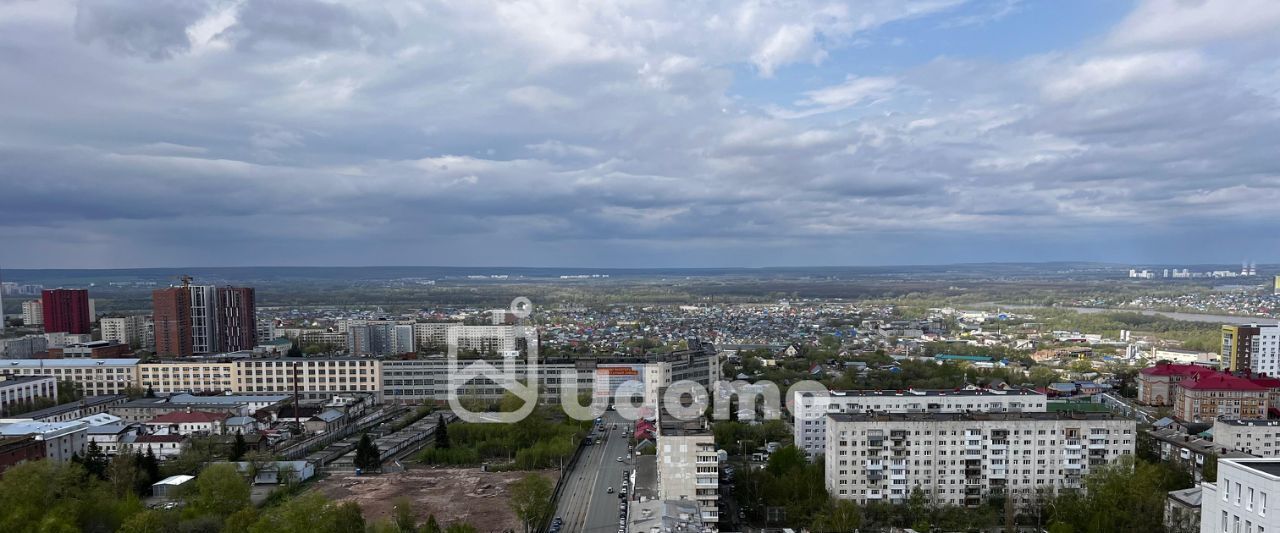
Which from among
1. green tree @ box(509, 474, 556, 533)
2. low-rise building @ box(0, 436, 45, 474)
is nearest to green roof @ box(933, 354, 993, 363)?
green tree @ box(509, 474, 556, 533)

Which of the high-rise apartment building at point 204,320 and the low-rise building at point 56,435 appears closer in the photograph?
the low-rise building at point 56,435

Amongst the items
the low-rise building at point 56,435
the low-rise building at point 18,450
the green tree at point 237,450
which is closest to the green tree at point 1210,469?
the green tree at point 237,450

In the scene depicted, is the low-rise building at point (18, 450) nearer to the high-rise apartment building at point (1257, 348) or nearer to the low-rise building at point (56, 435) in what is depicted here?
the low-rise building at point (56, 435)

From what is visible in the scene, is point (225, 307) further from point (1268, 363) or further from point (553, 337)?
point (1268, 363)

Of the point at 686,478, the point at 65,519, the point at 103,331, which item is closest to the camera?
the point at 65,519

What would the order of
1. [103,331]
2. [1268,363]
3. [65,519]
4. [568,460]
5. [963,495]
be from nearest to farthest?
[65,519], [963,495], [568,460], [1268,363], [103,331]

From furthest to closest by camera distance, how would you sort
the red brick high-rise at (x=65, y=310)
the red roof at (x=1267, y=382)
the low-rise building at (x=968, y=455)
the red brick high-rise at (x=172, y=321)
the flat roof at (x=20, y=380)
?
the red brick high-rise at (x=65, y=310)
the red brick high-rise at (x=172, y=321)
the flat roof at (x=20, y=380)
the red roof at (x=1267, y=382)
the low-rise building at (x=968, y=455)

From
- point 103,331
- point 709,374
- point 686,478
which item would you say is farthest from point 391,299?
point 686,478
